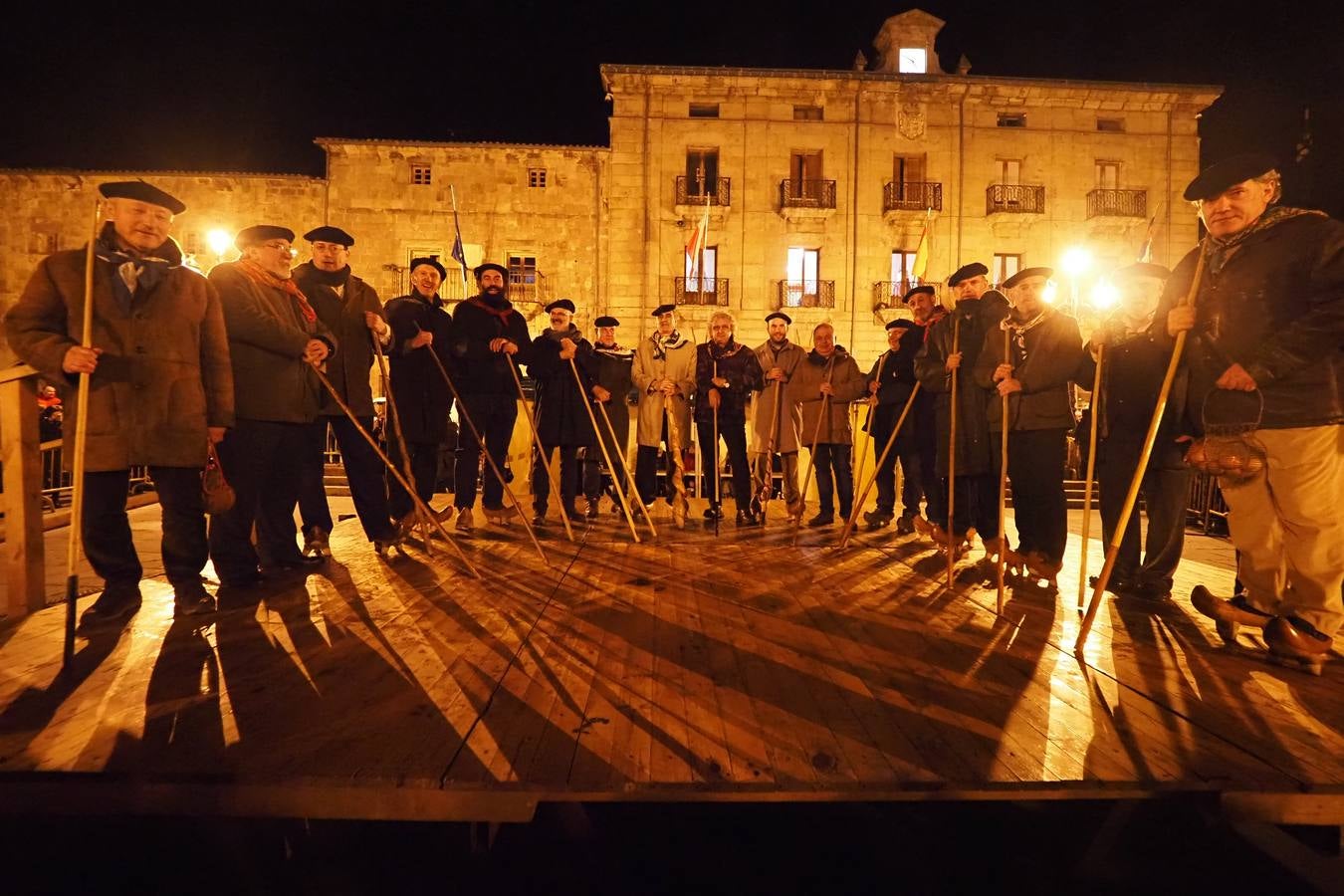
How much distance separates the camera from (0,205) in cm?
2088

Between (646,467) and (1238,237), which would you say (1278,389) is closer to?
(1238,237)

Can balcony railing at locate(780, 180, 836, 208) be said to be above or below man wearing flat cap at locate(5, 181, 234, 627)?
above

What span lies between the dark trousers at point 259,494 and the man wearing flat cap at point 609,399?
2.74m

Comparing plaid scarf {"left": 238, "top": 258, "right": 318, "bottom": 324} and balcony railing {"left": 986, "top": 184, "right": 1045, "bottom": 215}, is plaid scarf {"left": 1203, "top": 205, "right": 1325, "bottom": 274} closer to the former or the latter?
plaid scarf {"left": 238, "top": 258, "right": 318, "bottom": 324}

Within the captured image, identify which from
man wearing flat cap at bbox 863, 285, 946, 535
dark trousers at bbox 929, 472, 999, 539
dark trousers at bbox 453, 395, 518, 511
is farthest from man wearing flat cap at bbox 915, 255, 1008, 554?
dark trousers at bbox 453, 395, 518, 511

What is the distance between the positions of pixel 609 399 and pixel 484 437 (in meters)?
1.19

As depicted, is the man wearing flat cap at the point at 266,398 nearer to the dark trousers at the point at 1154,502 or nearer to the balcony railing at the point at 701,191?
the dark trousers at the point at 1154,502

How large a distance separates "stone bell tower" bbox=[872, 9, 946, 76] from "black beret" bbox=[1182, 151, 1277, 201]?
2080cm

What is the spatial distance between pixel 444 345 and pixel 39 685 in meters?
3.52

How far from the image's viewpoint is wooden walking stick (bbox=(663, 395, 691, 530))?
6.26 m

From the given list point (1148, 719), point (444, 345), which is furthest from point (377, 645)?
point (444, 345)

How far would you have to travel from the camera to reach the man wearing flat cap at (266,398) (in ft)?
11.7

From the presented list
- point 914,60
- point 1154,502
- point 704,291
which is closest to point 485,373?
point 1154,502

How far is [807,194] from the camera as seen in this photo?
66.6 feet
